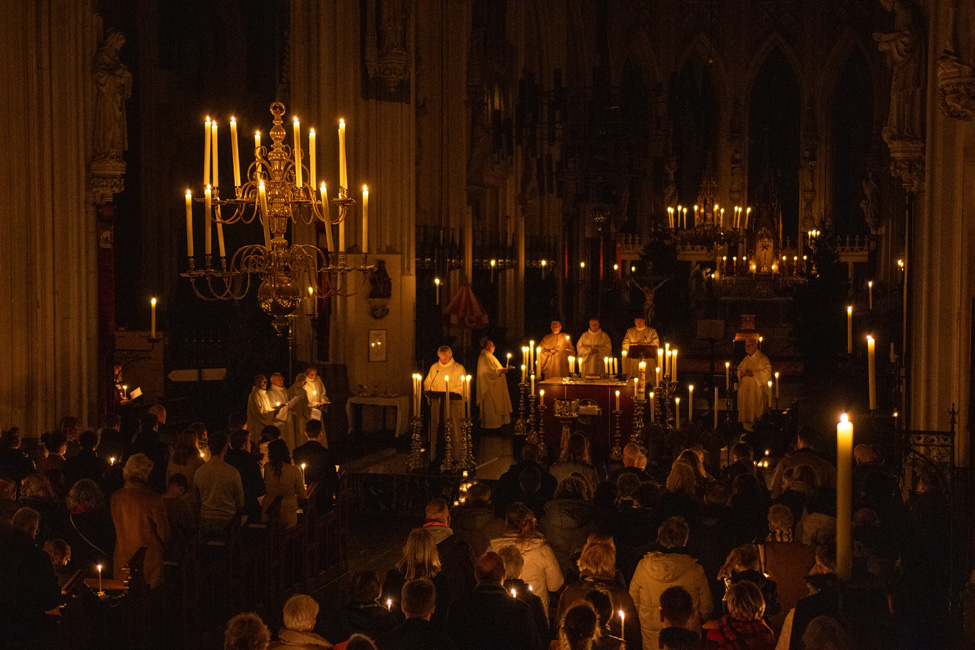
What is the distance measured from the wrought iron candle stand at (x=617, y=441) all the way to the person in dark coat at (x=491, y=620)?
22.5 ft

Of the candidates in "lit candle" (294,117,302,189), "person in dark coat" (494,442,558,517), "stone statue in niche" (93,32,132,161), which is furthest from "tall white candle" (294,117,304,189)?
"stone statue in niche" (93,32,132,161)

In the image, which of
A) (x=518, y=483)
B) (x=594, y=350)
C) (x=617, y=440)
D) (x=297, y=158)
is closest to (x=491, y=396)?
(x=594, y=350)

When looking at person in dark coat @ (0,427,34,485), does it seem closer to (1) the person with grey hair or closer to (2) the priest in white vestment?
(1) the person with grey hair

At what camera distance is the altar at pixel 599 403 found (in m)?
14.9

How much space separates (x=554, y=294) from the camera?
2967cm

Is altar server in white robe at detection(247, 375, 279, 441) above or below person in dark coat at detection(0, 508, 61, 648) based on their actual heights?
above

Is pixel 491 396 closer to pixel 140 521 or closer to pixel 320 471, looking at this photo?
pixel 320 471

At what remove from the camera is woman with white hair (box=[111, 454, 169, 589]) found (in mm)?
7703

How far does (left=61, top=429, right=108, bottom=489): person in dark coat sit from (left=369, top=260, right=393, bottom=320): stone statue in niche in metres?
8.04

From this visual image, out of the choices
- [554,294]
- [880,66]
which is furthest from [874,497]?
[880,66]

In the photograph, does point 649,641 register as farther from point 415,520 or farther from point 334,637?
point 415,520

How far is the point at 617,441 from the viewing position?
14.1m

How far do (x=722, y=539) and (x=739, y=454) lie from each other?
2347 mm

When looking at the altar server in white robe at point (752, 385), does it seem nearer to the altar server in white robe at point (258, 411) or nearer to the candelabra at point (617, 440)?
the candelabra at point (617, 440)
